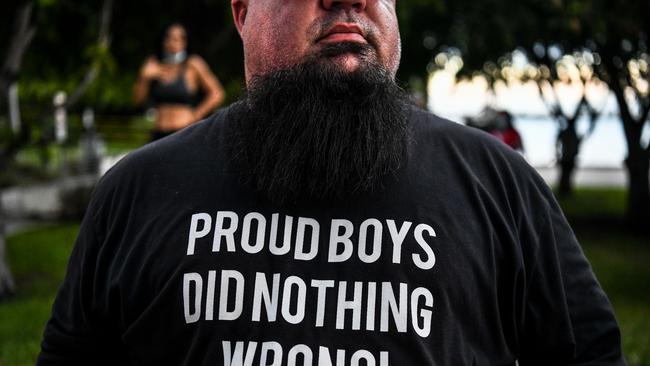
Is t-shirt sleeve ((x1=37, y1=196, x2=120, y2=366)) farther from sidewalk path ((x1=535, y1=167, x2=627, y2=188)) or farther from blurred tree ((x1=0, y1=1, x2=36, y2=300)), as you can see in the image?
sidewalk path ((x1=535, y1=167, x2=627, y2=188))

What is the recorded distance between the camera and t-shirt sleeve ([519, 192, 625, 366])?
6.67 ft

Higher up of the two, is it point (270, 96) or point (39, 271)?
point (270, 96)

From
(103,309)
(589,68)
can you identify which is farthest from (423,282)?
(589,68)

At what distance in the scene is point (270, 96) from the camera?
7.18ft

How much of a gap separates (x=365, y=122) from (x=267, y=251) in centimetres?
33

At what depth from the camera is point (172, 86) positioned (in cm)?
909

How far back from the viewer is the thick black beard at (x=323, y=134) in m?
2.08

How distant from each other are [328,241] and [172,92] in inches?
284

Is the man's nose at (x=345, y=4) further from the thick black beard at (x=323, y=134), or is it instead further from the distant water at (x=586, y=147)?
the distant water at (x=586, y=147)

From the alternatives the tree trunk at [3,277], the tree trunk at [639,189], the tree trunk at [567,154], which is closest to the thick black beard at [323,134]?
the tree trunk at [3,277]

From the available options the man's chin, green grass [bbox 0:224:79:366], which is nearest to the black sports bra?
green grass [bbox 0:224:79:366]

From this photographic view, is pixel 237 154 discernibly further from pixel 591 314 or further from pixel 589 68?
pixel 589 68

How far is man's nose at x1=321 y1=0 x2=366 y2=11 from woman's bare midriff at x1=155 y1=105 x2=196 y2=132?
23.0 ft

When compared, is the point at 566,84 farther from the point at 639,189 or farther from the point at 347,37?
the point at 347,37
